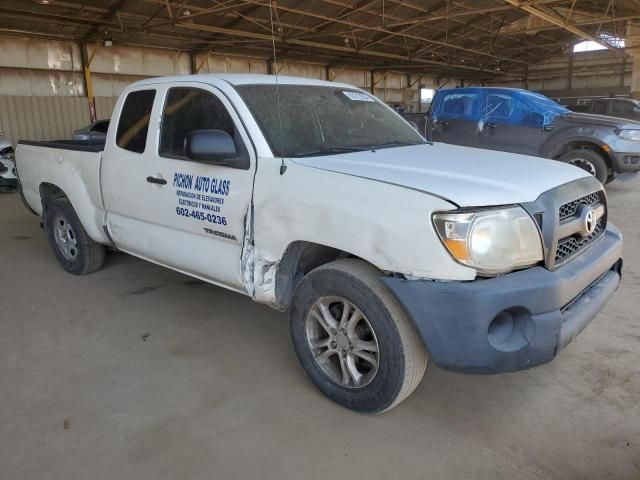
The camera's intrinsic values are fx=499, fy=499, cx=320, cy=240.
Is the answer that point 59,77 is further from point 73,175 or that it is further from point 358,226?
point 358,226

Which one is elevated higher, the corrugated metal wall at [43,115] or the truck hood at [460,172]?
the corrugated metal wall at [43,115]

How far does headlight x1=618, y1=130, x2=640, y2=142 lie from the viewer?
8141 millimetres

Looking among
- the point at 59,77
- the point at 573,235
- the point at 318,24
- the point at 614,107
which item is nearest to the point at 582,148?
the point at 573,235

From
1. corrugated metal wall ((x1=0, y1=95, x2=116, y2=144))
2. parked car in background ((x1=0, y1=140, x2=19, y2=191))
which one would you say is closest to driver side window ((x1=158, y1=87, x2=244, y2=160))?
parked car in background ((x1=0, y1=140, x2=19, y2=191))

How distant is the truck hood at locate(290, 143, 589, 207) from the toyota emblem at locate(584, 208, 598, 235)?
216mm

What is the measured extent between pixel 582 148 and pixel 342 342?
7607 millimetres

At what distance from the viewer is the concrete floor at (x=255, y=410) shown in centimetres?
234

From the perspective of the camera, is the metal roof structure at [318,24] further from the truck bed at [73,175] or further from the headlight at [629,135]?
the headlight at [629,135]

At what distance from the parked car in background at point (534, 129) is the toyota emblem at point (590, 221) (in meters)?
6.32

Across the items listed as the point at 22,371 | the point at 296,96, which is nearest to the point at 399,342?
the point at 296,96

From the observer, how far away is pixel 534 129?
351 inches

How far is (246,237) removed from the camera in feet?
9.76

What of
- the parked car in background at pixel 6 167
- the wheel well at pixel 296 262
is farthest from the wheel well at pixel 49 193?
the parked car in background at pixel 6 167

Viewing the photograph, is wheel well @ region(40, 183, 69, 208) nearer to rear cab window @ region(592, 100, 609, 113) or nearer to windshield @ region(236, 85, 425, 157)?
windshield @ region(236, 85, 425, 157)
